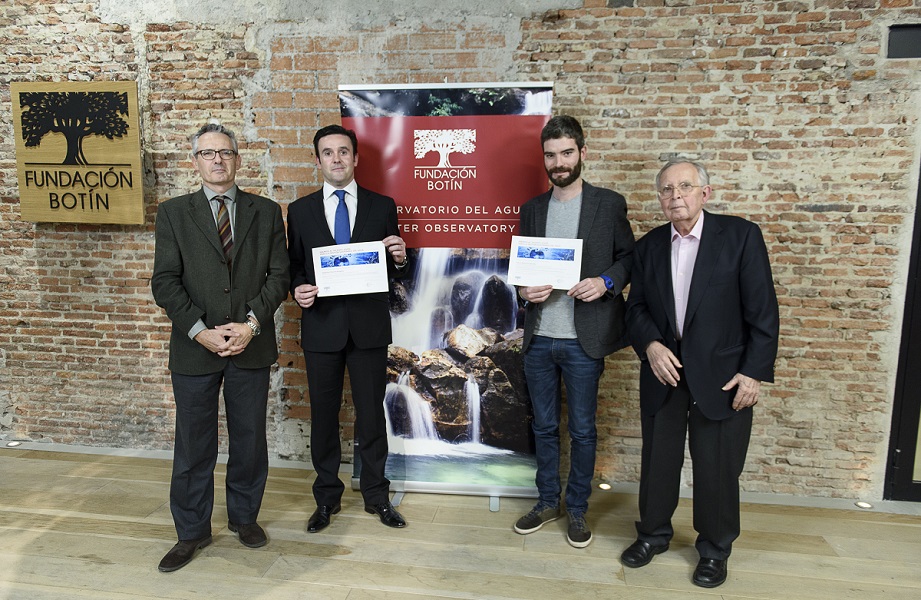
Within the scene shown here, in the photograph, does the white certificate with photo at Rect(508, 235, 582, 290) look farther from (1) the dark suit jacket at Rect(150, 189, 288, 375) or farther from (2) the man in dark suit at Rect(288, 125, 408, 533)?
(1) the dark suit jacket at Rect(150, 189, 288, 375)

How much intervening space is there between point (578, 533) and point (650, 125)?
7.74ft

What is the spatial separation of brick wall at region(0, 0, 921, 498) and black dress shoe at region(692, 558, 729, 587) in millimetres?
1090

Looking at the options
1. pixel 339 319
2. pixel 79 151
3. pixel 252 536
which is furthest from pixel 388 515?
pixel 79 151

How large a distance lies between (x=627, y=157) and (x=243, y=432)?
8.76ft

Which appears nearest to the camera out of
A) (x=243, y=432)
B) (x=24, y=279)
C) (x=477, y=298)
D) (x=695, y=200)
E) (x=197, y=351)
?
(x=695, y=200)

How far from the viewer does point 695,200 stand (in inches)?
105

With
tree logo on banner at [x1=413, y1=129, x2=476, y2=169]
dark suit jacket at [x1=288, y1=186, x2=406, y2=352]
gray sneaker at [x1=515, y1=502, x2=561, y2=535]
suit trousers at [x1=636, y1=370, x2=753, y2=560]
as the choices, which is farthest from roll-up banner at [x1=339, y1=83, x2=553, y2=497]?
suit trousers at [x1=636, y1=370, x2=753, y2=560]

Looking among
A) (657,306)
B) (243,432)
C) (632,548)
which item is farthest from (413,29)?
(632,548)

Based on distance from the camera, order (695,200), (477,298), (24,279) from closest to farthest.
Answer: (695,200) < (477,298) < (24,279)

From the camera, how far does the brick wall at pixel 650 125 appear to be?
348cm

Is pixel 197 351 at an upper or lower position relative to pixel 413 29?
lower

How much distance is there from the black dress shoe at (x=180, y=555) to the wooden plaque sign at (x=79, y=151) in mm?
2214

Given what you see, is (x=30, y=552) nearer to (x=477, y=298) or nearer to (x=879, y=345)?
(x=477, y=298)

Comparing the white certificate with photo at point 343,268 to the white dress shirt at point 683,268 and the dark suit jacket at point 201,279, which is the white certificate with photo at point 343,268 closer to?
→ the dark suit jacket at point 201,279
